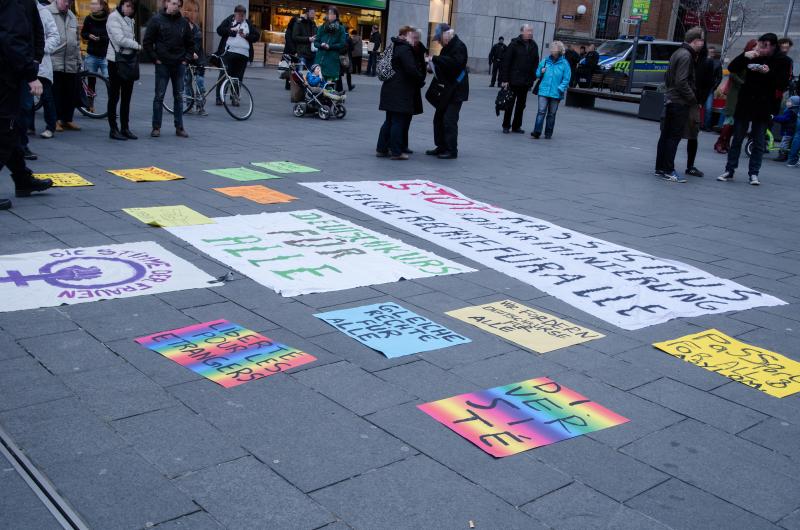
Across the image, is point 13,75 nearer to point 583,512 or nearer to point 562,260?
point 562,260

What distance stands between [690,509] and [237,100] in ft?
39.2

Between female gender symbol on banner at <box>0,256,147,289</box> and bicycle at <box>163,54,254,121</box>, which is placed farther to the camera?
bicycle at <box>163,54,254,121</box>

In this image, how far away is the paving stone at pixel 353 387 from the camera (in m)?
3.58

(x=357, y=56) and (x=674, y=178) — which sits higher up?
(x=357, y=56)

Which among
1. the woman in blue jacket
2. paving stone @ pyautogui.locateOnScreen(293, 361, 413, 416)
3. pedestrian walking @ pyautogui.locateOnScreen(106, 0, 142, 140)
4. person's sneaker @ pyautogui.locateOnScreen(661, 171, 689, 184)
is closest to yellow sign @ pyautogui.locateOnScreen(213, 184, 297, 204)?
pedestrian walking @ pyautogui.locateOnScreen(106, 0, 142, 140)

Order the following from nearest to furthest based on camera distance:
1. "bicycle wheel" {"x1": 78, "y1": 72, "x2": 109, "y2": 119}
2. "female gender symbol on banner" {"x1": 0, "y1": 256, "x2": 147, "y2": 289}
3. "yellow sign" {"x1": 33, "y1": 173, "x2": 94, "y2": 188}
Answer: "female gender symbol on banner" {"x1": 0, "y1": 256, "x2": 147, "y2": 289}
"yellow sign" {"x1": 33, "y1": 173, "x2": 94, "y2": 188}
"bicycle wheel" {"x1": 78, "y1": 72, "x2": 109, "y2": 119}

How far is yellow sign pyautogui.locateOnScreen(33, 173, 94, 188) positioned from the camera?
751 centimetres

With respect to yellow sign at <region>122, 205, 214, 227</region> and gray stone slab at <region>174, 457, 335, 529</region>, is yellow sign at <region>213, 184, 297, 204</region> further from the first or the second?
gray stone slab at <region>174, 457, 335, 529</region>

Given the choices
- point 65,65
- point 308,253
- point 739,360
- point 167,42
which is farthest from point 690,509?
point 65,65

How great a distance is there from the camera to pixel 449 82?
1080 cm

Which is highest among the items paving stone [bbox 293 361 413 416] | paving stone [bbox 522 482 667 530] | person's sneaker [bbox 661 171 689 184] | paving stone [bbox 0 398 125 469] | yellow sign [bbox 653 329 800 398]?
person's sneaker [bbox 661 171 689 184]

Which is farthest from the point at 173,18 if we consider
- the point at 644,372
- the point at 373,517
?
the point at 373,517

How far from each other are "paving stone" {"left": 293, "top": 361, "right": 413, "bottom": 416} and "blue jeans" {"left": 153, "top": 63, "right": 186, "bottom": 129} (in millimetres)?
7676

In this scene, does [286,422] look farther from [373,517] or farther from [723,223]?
[723,223]
